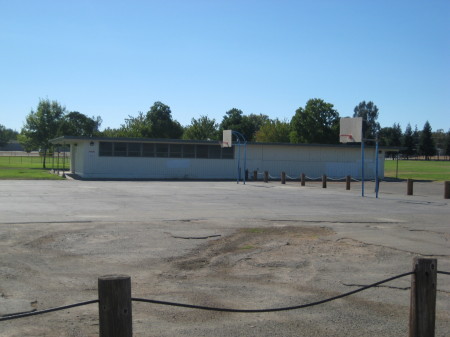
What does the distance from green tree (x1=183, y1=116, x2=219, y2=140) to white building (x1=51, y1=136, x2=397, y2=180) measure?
4017 centimetres

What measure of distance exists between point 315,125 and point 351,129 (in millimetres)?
53945

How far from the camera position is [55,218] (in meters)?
14.5

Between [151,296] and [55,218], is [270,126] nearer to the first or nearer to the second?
[55,218]

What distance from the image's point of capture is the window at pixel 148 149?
42312 millimetres

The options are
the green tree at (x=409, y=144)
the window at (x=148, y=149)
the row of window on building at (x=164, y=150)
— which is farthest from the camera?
the green tree at (x=409, y=144)

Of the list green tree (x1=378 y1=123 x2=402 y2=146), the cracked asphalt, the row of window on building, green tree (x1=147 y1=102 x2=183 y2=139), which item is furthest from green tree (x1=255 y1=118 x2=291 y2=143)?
the cracked asphalt

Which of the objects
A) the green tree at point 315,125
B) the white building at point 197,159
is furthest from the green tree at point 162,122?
the white building at point 197,159

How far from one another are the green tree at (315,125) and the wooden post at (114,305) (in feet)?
256

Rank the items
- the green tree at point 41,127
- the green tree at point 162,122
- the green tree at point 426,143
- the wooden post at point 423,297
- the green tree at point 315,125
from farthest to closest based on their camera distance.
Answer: the green tree at point 426,143, the green tree at point 162,122, the green tree at point 315,125, the green tree at point 41,127, the wooden post at point 423,297

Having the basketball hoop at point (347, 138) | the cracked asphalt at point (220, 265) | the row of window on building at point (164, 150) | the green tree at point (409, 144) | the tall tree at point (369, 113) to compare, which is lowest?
the cracked asphalt at point (220, 265)

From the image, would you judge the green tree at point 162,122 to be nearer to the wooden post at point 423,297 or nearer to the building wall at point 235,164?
the building wall at point 235,164

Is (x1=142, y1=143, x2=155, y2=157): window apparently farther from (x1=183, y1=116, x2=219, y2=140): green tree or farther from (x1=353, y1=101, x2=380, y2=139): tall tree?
(x1=353, y1=101, x2=380, y2=139): tall tree

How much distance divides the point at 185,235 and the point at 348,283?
5025 millimetres

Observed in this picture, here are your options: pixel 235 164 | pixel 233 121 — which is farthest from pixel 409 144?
pixel 235 164
